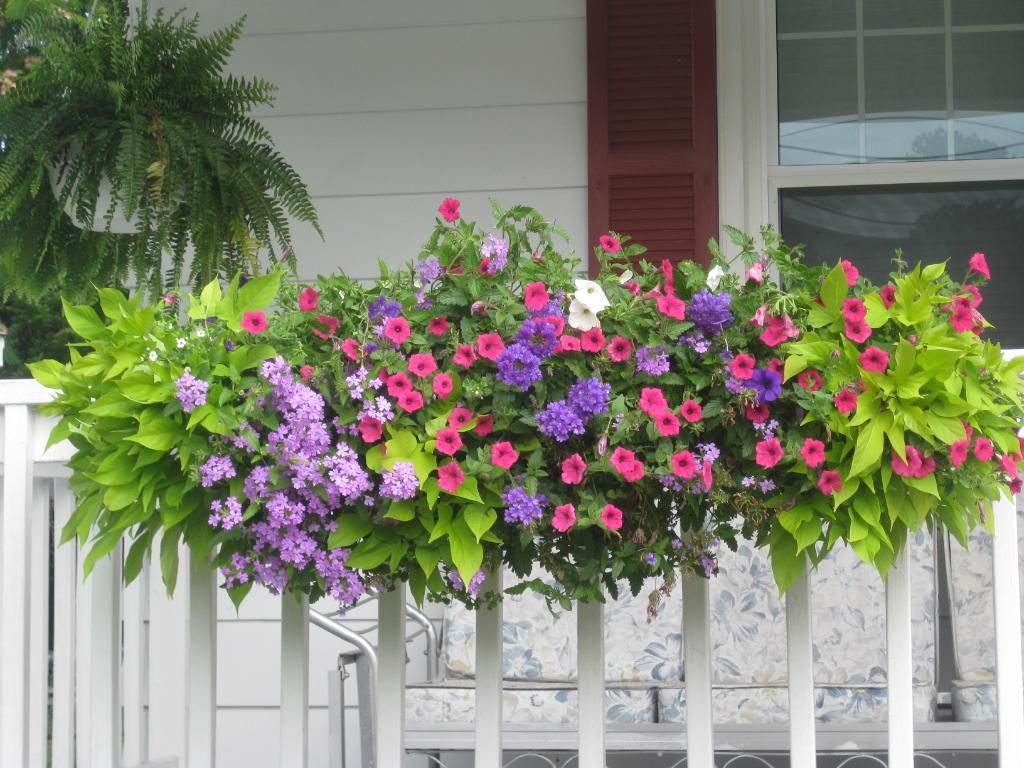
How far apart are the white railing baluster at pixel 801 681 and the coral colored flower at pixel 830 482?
24 centimetres

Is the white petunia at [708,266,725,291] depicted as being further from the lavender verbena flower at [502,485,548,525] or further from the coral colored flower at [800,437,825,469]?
the lavender verbena flower at [502,485,548,525]

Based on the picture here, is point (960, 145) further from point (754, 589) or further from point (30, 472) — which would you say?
point (30, 472)

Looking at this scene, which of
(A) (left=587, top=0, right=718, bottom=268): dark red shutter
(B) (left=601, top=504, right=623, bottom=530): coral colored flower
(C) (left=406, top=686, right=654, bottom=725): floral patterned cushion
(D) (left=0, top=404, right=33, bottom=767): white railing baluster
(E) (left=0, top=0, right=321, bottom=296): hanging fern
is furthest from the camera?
(A) (left=587, top=0, right=718, bottom=268): dark red shutter

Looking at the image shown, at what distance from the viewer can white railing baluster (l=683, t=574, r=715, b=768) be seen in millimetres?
1545

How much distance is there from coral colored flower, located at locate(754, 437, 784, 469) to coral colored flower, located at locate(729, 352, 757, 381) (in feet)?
0.26


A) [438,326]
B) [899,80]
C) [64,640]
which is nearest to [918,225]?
[899,80]

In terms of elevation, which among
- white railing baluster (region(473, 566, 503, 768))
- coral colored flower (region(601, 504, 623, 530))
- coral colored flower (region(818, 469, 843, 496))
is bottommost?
white railing baluster (region(473, 566, 503, 768))

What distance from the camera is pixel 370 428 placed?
1.35m

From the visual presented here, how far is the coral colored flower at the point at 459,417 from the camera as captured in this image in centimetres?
136

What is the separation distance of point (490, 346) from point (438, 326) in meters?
0.08

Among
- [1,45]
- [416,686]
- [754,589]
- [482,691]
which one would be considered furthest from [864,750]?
[1,45]

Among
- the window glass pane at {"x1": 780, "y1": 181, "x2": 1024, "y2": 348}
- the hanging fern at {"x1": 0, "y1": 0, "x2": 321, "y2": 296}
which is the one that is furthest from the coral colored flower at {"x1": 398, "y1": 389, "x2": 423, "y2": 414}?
the window glass pane at {"x1": 780, "y1": 181, "x2": 1024, "y2": 348}

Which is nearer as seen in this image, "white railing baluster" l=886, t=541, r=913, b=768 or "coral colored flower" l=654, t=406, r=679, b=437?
"coral colored flower" l=654, t=406, r=679, b=437

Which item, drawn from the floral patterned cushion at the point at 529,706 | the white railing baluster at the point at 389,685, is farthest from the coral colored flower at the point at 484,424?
the floral patterned cushion at the point at 529,706
